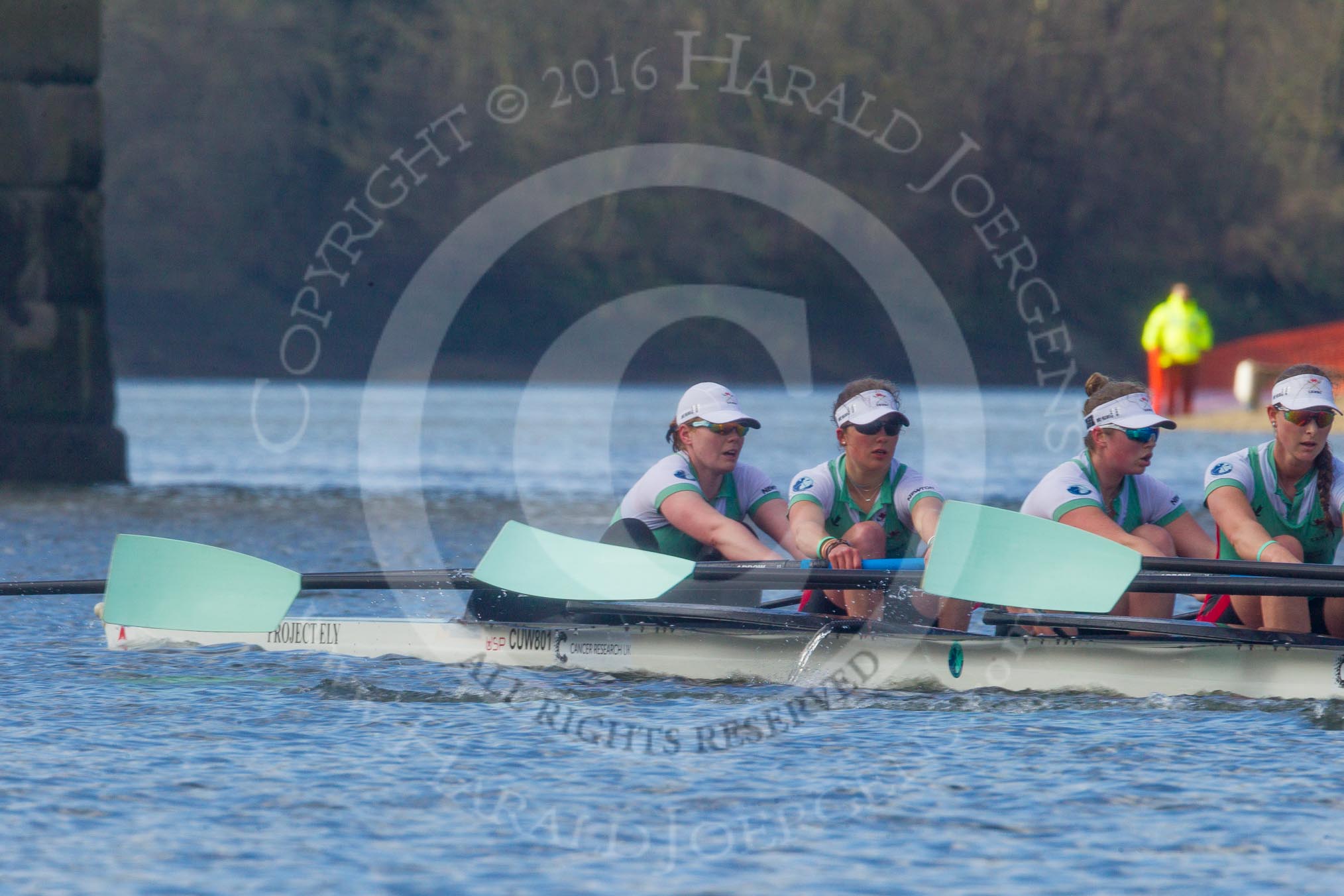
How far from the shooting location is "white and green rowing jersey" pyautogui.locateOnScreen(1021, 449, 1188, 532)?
977 centimetres

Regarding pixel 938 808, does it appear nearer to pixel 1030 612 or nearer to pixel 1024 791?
pixel 1024 791

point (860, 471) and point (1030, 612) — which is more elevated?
point (860, 471)

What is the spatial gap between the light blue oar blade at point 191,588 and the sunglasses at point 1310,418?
5143 millimetres

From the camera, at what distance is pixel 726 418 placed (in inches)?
404

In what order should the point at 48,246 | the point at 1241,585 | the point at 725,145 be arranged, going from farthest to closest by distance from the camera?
the point at 725,145, the point at 48,246, the point at 1241,585

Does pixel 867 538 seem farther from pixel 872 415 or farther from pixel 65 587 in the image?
pixel 65 587

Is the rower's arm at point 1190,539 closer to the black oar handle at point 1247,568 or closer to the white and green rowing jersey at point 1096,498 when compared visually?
the white and green rowing jersey at point 1096,498

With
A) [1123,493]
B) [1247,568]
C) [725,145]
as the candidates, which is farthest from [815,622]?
[725,145]

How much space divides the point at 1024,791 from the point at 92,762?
3715 mm

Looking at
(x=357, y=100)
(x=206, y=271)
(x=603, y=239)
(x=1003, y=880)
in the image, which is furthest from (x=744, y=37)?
(x=1003, y=880)

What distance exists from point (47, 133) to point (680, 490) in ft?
46.8

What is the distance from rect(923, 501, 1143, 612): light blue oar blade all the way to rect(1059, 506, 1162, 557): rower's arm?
25 centimetres

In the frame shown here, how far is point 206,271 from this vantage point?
200ft

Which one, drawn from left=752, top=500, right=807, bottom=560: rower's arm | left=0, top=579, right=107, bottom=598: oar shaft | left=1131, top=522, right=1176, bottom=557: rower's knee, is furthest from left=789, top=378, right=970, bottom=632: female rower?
left=0, top=579, right=107, bottom=598: oar shaft
